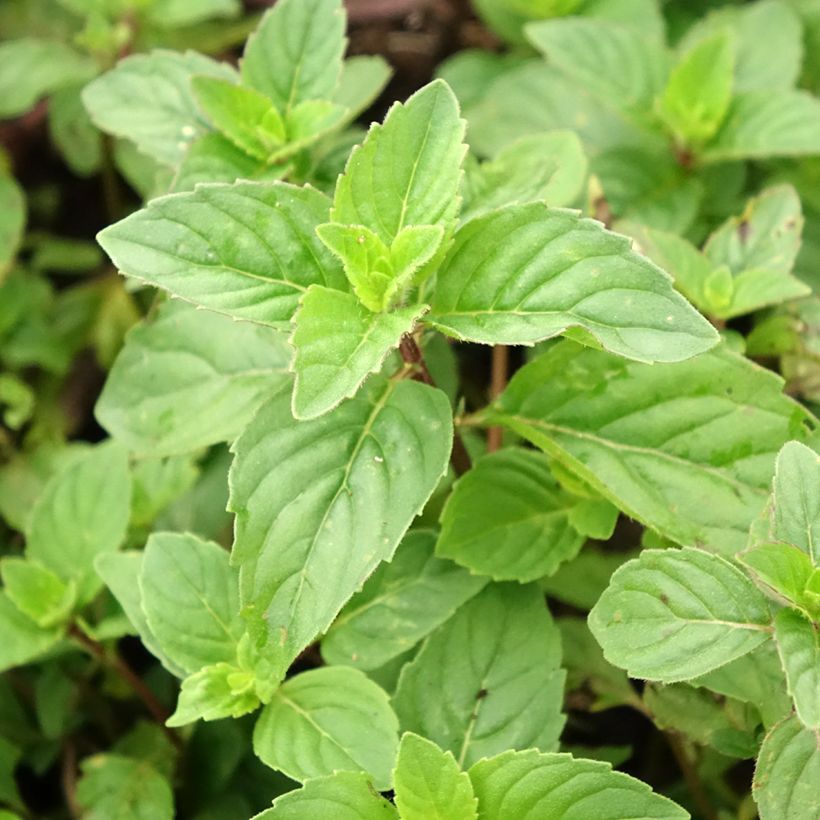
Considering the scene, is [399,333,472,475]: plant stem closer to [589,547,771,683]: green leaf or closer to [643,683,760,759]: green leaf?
[589,547,771,683]: green leaf

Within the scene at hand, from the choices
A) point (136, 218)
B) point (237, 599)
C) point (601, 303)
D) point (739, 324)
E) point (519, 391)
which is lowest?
point (739, 324)

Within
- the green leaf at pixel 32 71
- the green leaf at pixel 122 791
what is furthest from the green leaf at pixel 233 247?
the green leaf at pixel 32 71

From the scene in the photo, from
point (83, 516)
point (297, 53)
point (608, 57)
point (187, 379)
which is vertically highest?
point (297, 53)

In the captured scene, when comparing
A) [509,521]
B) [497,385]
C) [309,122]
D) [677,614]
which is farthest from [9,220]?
[677,614]

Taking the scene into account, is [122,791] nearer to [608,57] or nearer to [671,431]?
[671,431]

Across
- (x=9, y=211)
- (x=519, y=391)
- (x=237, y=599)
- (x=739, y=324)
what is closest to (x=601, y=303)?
(x=519, y=391)

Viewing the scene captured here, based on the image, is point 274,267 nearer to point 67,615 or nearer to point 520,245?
point 520,245

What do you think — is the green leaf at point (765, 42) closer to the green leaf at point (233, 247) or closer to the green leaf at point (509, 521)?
A: the green leaf at point (509, 521)

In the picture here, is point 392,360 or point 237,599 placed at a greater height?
point 392,360
